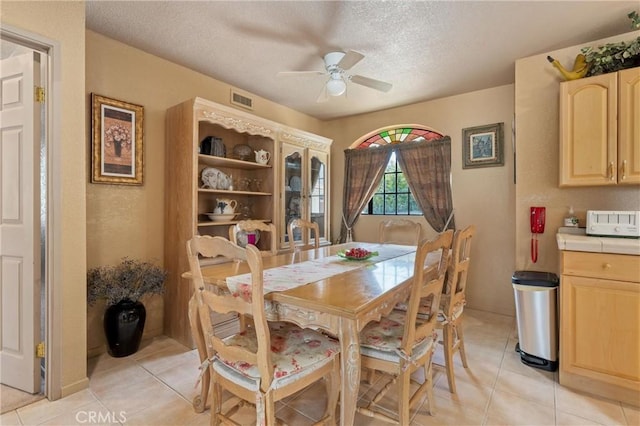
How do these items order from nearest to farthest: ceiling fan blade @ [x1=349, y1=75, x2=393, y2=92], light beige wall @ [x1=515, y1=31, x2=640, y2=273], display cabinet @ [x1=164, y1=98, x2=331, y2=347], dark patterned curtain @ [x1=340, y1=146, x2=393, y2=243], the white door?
the white door
ceiling fan blade @ [x1=349, y1=75, x2=393, y2=92]
light beige wall @ [x1=515, y1=31, x2=640, y2=273]
display cabinet @ [x1=164, y1=98, x2=331, y2=347]
dark patterned curtain @ [x1=340, y1=146, x2=393, y2=243]

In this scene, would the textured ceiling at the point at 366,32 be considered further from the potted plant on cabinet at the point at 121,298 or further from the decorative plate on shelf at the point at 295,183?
the potted plant on cabinet at the point at 121,298

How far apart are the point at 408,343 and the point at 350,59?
5.93ft

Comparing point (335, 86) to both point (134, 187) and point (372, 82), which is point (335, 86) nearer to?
point (372, 82)

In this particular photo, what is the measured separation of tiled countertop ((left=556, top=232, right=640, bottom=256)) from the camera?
5.78 ft

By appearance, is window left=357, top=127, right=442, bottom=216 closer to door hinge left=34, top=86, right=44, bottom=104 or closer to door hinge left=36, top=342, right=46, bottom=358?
door hinge left=34, top=86, right=44, bottom=104

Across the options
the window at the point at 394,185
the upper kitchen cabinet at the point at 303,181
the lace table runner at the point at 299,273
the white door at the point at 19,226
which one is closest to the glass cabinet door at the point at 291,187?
the upper kitchen cabinet at the point at 303,181

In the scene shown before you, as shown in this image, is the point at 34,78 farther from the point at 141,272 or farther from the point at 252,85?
the point at 252,85

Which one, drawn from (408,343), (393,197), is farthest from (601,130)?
(393,197)

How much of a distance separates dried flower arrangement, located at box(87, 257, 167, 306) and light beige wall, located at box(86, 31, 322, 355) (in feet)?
0.33

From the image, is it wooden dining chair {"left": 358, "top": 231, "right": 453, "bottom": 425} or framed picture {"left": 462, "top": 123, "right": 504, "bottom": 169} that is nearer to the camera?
wooden dining chair {"left": 358, "top": 231, "right": 453, "bottom": 425}

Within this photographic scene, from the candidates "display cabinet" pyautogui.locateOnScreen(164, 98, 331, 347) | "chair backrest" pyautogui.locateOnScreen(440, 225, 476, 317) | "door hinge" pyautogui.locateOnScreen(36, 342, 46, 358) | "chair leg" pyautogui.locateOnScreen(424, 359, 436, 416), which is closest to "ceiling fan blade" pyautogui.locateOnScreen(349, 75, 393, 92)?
"display cabinet" pyautogui.locateOnScreen(164, 98, 331, 347)

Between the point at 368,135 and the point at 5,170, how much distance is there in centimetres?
371

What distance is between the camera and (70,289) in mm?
1892

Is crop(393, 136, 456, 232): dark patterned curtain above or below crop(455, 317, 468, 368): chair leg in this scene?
above
